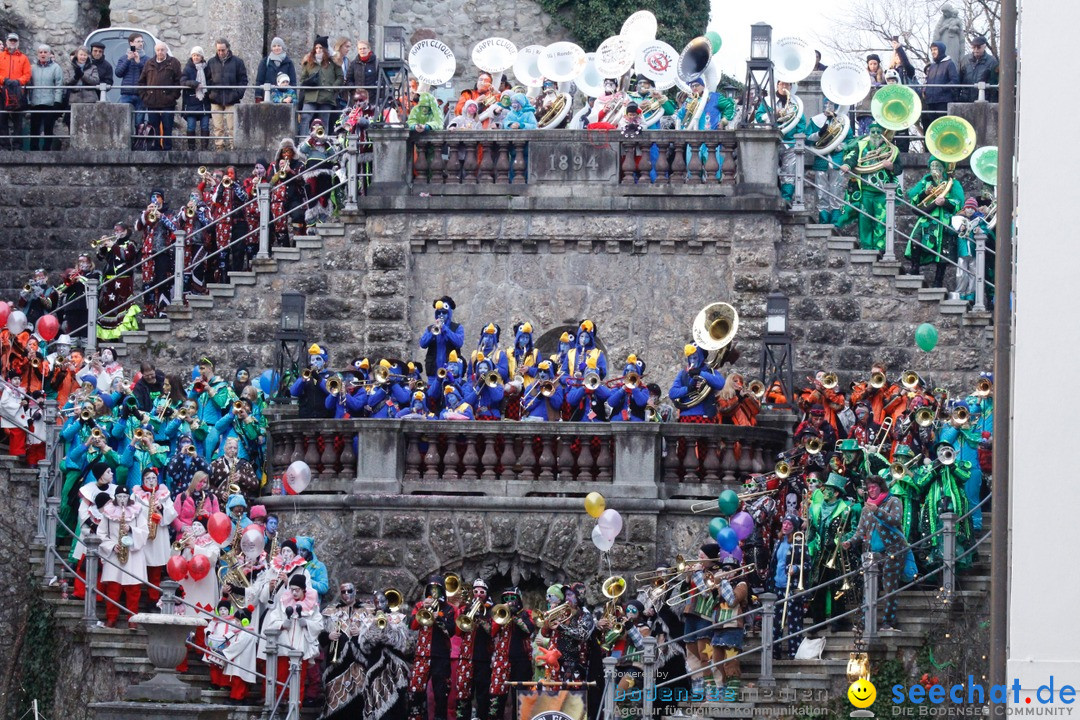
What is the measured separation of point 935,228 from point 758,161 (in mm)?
2284

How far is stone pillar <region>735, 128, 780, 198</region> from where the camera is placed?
34000 millimetres

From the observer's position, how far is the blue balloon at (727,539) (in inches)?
1148

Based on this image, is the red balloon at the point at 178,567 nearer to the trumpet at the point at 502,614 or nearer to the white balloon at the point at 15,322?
the trumpet at the point at 502,614

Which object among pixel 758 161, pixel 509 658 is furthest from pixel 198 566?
pixel 758 161

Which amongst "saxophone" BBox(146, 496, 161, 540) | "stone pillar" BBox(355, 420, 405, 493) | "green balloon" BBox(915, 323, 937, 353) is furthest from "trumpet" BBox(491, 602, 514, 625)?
"green balloon" BBox(915, 323, 937, 353)

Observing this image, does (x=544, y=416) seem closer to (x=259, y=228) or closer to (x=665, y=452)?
(x=665, y=452)

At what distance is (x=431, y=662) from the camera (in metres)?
28.4

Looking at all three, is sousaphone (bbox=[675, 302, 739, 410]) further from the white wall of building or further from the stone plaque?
the white wall of building

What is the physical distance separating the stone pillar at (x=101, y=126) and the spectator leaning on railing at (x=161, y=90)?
319mm

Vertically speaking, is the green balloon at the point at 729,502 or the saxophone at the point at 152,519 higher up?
the green balloon at the point at 729,502

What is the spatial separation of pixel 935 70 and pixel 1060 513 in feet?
51.1

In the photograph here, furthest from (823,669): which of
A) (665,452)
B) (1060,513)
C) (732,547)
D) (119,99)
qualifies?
(119,99)

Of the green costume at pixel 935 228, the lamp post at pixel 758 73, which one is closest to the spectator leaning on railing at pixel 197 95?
the lamp post at pixel 758 73

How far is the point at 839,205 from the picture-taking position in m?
34.9
